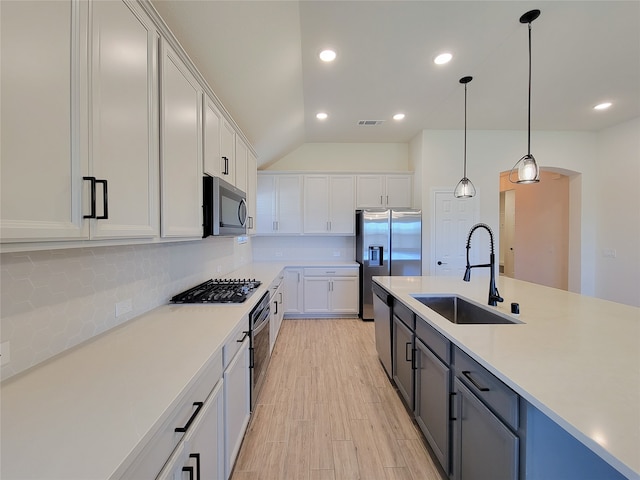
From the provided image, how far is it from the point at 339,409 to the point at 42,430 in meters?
1.88

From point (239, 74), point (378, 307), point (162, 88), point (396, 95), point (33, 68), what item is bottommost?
point (378, 307)

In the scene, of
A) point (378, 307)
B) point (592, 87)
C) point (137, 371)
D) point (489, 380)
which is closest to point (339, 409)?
point (378, 307)

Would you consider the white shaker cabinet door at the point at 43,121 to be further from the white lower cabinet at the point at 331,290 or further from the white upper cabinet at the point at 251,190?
the white lower cabinet at the point at 331,290

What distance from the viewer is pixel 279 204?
4523 mm

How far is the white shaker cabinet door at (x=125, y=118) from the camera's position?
3.05ft

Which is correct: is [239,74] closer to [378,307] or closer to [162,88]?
[162,88]

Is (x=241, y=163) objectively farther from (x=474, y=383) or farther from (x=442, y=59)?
(x=474, y=383)

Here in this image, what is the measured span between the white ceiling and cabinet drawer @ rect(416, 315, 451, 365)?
2.24 metres

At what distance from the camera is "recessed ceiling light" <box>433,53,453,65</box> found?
97.0 inches

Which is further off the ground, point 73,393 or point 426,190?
point 426,190

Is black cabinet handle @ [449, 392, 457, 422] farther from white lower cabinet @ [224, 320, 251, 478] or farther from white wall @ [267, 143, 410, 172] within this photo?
white wall @ [267, 143, 410, 172]

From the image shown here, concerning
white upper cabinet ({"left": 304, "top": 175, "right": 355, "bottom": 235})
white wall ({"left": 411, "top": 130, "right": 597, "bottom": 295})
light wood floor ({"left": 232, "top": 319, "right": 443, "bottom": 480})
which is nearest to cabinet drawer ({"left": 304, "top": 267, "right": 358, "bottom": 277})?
white upper cabinet ({"left": 304, "top": 175, "right": 355, "bottom": 235})

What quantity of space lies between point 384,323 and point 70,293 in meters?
2.26

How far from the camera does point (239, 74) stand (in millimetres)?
2221
